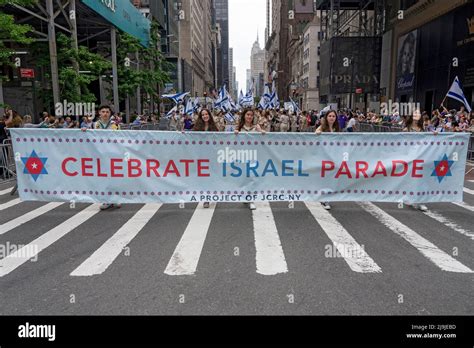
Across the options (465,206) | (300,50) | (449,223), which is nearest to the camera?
(449,223)

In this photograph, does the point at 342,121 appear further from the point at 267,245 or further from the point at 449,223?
the point at 267,245

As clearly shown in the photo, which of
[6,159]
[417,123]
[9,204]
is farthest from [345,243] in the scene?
[6,159]

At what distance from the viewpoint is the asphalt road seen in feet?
13.4

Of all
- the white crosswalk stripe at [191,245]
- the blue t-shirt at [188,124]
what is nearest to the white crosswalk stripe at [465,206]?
the white crosswalk stripe at [191,245]

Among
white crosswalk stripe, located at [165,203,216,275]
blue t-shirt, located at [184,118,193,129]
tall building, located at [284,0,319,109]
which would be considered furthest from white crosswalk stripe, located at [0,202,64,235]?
tall building, located at [284,0,319,109]

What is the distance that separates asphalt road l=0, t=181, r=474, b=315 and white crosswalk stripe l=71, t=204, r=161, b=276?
18 millimetres

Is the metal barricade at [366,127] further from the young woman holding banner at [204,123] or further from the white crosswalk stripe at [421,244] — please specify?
the young woman holding banner at [204,123]

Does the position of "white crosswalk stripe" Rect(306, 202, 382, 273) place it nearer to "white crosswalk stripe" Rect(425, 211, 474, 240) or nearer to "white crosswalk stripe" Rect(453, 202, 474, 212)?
"white crosswalk stripe" Rect(425, 211, 474, 240)

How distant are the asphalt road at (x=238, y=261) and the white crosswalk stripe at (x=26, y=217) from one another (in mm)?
35

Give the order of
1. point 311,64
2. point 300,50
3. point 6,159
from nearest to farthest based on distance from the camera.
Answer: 1. point 6,159
2. point 311,64
3. point 300,50

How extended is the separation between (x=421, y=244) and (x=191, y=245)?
3467 millimetres

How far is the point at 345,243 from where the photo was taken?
5945 mm

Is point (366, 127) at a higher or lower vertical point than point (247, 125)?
lower
